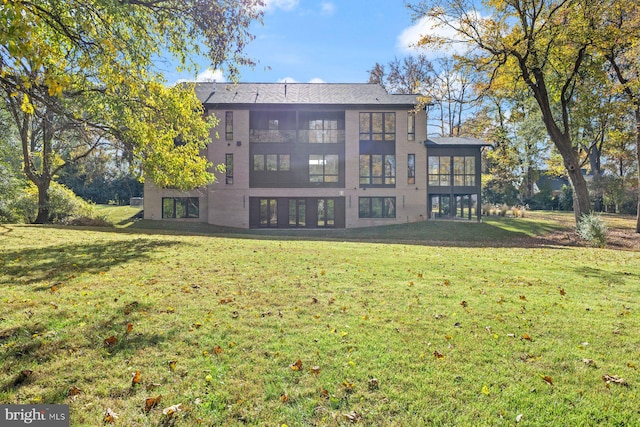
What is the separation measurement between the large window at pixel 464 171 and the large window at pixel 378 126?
511cm

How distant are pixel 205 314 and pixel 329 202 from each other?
2216 centimetres

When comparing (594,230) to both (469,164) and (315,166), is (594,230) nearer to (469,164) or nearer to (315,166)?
(469,164)

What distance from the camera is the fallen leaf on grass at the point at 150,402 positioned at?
3.18m

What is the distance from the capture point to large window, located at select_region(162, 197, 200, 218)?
27.8 metres

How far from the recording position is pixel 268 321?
512cm

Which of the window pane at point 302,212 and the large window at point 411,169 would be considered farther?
the large window at point 411,169

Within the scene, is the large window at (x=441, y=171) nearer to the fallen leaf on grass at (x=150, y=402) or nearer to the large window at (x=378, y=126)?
the large window at (x=378, y=126)

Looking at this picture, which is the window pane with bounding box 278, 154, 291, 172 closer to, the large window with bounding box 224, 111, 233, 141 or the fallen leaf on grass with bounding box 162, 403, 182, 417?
the large window with bounding box 224, 111, 233, 141

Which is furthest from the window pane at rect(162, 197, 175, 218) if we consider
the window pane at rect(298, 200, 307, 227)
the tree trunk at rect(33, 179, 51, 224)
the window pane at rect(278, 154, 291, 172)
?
the window pane at rect(298, 200, 307, 227)

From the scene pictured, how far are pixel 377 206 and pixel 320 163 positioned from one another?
16.9ft

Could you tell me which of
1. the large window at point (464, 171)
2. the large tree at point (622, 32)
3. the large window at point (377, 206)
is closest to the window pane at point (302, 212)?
the large window at point (377, 206)

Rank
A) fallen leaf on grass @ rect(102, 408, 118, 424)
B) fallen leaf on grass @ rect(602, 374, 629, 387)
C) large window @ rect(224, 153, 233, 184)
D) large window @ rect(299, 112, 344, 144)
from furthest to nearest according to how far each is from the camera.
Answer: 1. large window @ rect(299, 112, 344, 144)
2. large window @ rect(224, 153, 233, 184)
3. fallen leaf on grass @ rect(602, 374, 629, 387)
4. fallen leaf on grass @ rect(102, 408, 118, 424)

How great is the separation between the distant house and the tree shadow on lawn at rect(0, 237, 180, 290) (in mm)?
15082

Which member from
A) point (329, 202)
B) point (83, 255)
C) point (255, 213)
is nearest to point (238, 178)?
point (255, 213)
